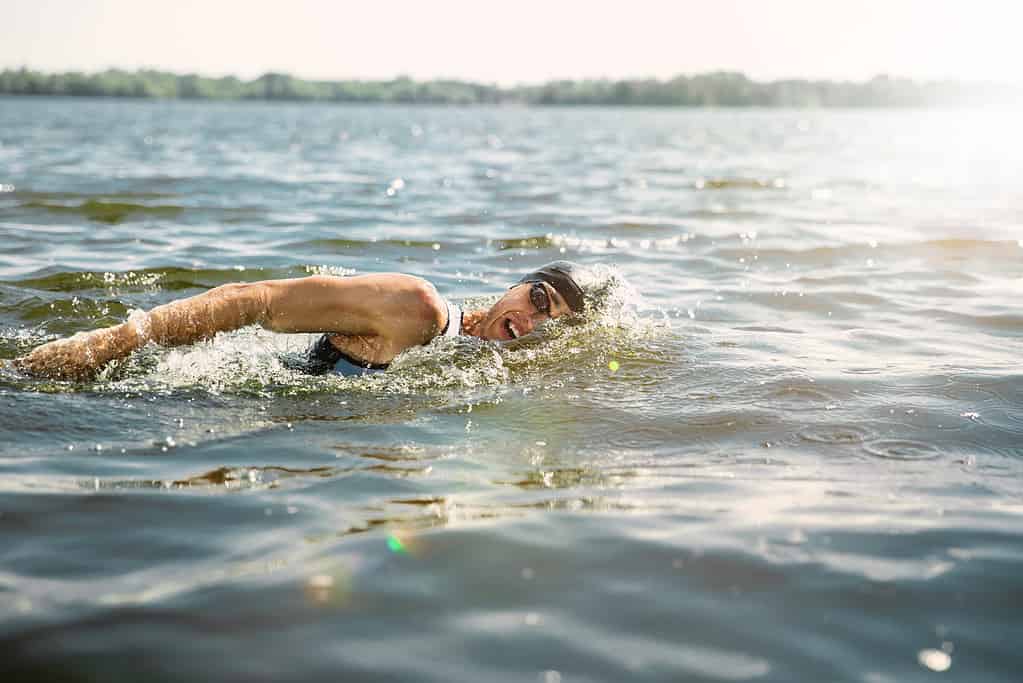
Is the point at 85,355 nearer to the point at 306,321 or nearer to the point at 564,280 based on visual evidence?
the point at 306,321

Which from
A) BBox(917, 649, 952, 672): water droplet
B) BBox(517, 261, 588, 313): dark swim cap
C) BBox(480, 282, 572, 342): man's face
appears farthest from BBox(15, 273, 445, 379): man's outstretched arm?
BBox(917, 649, 952, 672): water droplet

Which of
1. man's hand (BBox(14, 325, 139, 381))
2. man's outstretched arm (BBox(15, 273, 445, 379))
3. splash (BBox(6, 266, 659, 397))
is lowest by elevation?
splash (BBox(6, 266, 659, 397))

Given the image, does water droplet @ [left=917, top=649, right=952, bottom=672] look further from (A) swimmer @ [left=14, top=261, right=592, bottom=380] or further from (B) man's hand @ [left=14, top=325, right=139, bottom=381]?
(B) man's hand @ [left=14, top=325, right=139, bottom=381]

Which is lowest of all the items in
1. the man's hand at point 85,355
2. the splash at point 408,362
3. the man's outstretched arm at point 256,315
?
the splash at point 408,362

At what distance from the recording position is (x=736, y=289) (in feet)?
35.5

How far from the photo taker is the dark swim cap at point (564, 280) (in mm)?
7426

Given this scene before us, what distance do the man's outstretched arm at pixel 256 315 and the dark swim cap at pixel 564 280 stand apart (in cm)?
125

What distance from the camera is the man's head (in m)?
7.23

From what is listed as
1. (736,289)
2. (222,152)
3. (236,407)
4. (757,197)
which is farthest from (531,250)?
(222,152)

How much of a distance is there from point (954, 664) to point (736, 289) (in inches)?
311

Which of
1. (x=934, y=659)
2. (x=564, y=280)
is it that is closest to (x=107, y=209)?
(x=564, y=280)

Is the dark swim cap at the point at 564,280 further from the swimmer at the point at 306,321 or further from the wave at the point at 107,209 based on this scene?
the wave at the point at 107,209

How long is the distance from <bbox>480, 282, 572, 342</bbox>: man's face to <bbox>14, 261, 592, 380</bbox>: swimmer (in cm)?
48

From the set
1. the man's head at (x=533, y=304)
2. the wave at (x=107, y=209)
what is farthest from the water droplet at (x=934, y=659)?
the wave at (x=107, y=209)
